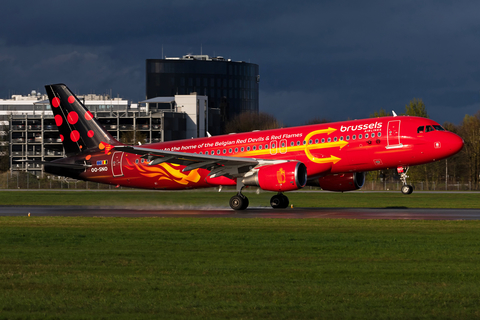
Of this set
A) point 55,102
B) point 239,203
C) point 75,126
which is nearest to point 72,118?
point 75,126

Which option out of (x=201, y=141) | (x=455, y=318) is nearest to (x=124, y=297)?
(x=455, y=318)

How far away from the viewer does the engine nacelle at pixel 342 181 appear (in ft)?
128

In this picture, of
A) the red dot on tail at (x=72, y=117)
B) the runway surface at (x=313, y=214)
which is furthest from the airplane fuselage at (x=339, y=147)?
the red dot on tail at (x=72, y=117)

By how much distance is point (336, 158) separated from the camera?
36.2 m

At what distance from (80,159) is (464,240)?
97.9 feet

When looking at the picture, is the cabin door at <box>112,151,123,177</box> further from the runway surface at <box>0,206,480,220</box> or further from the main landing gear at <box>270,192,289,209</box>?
the main landing gear at <box>270,192,289,209</box>

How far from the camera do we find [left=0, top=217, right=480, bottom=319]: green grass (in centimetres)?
1098

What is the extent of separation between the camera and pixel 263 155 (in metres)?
38.7

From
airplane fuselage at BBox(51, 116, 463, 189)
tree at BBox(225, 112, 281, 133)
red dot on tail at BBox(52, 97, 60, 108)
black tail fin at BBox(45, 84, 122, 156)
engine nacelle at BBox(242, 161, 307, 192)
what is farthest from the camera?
tree at BBox(225, 112, 281, 133)

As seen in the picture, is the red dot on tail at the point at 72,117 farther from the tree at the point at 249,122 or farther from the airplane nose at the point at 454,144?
the tree at the point at 249,122

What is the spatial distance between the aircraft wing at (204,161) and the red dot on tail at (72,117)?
7.74m

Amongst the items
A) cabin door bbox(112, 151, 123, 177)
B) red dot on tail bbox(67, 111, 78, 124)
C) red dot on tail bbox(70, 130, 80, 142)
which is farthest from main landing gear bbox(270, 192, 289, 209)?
red dot on tail bbox(67, 111, 78, 124)

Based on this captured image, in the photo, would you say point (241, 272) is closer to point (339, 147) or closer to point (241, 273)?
point (241, 273)

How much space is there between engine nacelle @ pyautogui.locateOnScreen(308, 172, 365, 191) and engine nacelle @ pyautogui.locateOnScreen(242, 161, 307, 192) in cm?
445
